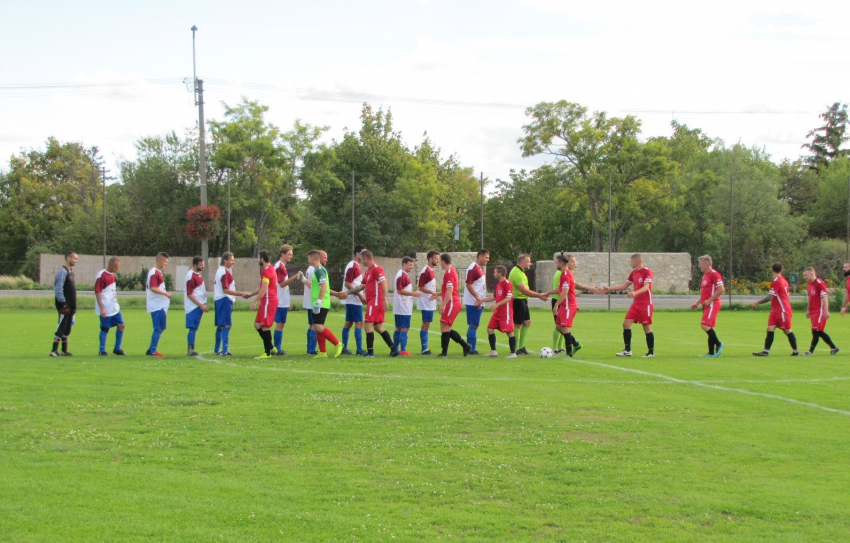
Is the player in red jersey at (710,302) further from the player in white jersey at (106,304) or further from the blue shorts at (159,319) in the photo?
the player in white jersey at (106,304)

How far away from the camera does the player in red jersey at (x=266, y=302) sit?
13586 millimetres

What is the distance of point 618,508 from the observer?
5184 millimetres

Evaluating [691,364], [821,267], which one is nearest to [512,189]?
[821,267]

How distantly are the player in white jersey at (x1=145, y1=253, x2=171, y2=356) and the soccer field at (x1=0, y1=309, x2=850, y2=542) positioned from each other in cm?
157

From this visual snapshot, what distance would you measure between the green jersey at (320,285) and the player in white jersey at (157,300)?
2791 millimetres

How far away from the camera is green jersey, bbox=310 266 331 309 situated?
13773 mm

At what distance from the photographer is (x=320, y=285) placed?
13.7 m

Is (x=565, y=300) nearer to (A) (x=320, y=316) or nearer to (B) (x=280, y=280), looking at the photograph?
(A) (x=320, y=316)

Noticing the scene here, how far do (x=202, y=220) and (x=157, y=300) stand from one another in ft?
90.4

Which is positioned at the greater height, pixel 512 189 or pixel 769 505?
pixel 512 189

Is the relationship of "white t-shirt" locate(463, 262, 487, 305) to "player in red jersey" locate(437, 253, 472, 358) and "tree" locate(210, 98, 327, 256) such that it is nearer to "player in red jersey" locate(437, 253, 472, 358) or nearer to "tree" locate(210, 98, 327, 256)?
"player in red jersey" locate(437, 253, 472, 358)

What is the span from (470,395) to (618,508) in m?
4.60

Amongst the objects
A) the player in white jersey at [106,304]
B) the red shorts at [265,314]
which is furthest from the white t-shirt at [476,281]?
the player in white jersey at [106,304]

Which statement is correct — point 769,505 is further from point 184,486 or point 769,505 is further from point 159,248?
point 159,248
